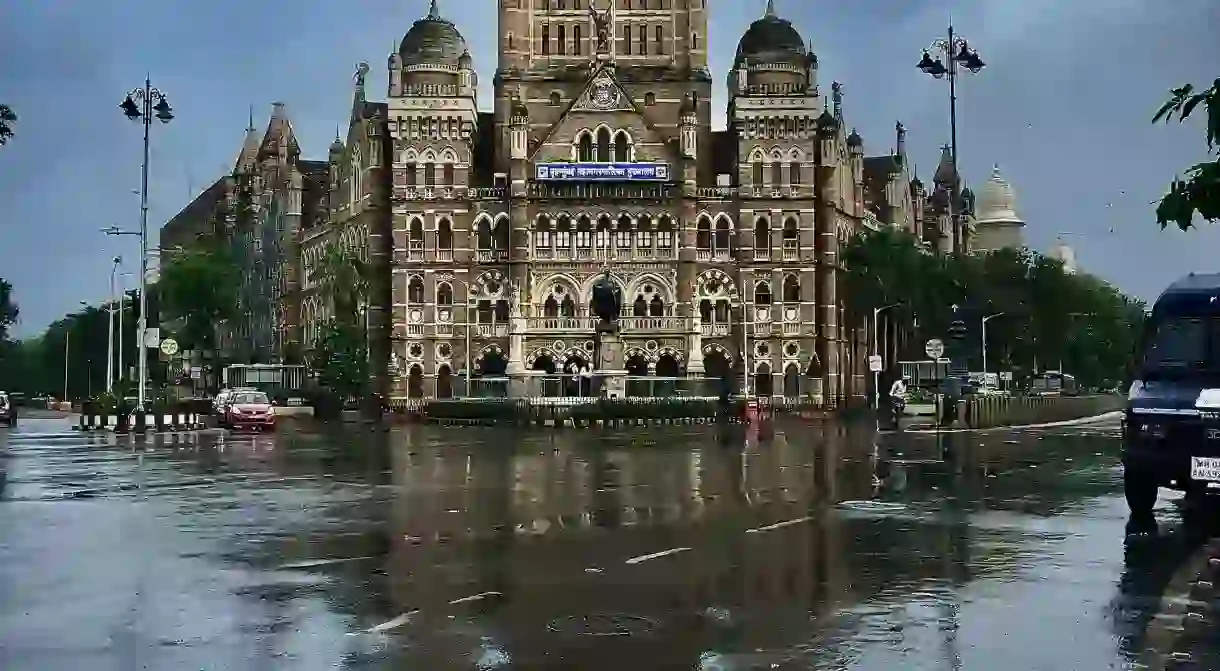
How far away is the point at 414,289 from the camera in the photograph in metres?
76.4

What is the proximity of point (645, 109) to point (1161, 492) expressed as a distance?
2340 inches

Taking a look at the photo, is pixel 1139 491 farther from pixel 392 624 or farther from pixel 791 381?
pixel 791 381

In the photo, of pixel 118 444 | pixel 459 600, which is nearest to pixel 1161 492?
pixel 459 600

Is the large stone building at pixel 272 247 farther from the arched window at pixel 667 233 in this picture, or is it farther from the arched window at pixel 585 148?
the arched window at pixel 667 233

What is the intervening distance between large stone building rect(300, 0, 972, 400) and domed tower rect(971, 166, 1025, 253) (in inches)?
2507

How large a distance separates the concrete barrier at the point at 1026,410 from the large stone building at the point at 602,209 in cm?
1311

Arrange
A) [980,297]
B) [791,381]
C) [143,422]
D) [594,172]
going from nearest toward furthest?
[143,422] < [594,172] < [791,381] < [980,297]

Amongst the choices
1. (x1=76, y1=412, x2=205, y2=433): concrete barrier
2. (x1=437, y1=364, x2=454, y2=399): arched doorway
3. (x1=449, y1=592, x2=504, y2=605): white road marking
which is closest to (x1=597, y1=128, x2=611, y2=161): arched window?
(x1=437, y1=364, x2=454, y2=399): arched doorway

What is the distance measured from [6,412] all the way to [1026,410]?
45.5 metres

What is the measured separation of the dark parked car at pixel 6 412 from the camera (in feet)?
208

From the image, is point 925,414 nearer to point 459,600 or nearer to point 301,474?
point 301,474

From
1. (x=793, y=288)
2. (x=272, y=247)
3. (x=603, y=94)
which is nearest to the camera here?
(x=603, y=94)

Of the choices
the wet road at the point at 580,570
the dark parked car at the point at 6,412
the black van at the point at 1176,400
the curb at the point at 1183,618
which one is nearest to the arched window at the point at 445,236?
the dark parked car at the point at 6,412

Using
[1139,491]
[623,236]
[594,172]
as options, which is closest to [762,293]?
[623,236]
